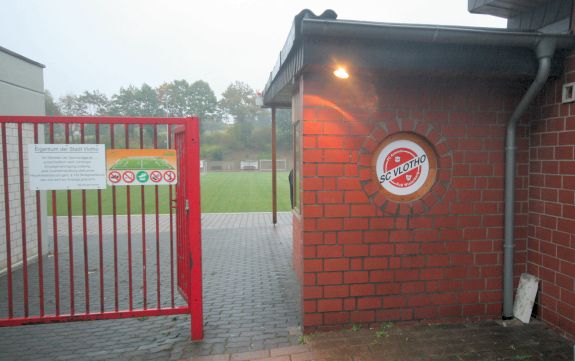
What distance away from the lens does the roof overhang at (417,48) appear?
3.58m

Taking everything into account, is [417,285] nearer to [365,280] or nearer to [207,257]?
[365,280]

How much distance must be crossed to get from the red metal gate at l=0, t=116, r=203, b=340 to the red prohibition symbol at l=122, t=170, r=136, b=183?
0.20 ft

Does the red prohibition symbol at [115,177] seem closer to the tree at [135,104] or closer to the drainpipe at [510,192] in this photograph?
the drainpipe at [510,192]

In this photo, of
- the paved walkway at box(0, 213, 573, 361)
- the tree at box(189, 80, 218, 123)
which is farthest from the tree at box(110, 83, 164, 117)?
the paved walkway at box(0, 213, 573, 361)

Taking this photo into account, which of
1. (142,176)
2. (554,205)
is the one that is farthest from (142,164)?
(554,205)

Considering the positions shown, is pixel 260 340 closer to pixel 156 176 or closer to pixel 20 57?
pixel 156 176

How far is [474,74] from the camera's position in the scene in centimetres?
400

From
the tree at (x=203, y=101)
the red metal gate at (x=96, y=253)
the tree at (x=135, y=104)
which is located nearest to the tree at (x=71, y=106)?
the tree at (x=135, y=104)

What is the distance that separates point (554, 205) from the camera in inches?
→ 162

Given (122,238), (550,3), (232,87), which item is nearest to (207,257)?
(122,238)

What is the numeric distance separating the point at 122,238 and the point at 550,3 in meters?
9.61

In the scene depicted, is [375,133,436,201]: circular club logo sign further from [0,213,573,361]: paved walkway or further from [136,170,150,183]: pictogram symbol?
[136,170,150,183]: pictogram symbol

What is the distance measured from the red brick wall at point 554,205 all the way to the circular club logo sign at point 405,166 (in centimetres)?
115

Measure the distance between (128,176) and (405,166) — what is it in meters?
2.85
